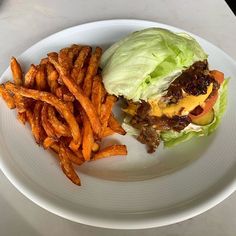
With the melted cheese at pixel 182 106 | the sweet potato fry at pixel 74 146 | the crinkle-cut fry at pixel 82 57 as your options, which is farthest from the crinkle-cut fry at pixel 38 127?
the melted cheese at pixel 182 106

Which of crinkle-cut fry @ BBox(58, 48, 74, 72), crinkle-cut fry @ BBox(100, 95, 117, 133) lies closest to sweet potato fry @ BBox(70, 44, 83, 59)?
crinkle-cut fry @ BBox(58, 48, 74, 72)

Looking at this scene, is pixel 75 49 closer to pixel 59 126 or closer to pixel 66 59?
pixel 66 59

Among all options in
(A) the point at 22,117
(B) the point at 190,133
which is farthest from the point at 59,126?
(B) the point at 190,133

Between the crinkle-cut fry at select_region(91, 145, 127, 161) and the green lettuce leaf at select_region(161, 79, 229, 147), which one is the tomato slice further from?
the crinkle-cut fry at select_region(91, 145, 127, 161)

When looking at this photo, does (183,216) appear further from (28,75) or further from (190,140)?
(28,75)

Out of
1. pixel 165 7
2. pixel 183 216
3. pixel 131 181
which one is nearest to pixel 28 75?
pixel 131 181

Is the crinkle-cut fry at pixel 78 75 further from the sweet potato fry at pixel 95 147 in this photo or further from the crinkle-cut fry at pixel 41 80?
the sweet potato fry at pixel 95 147
